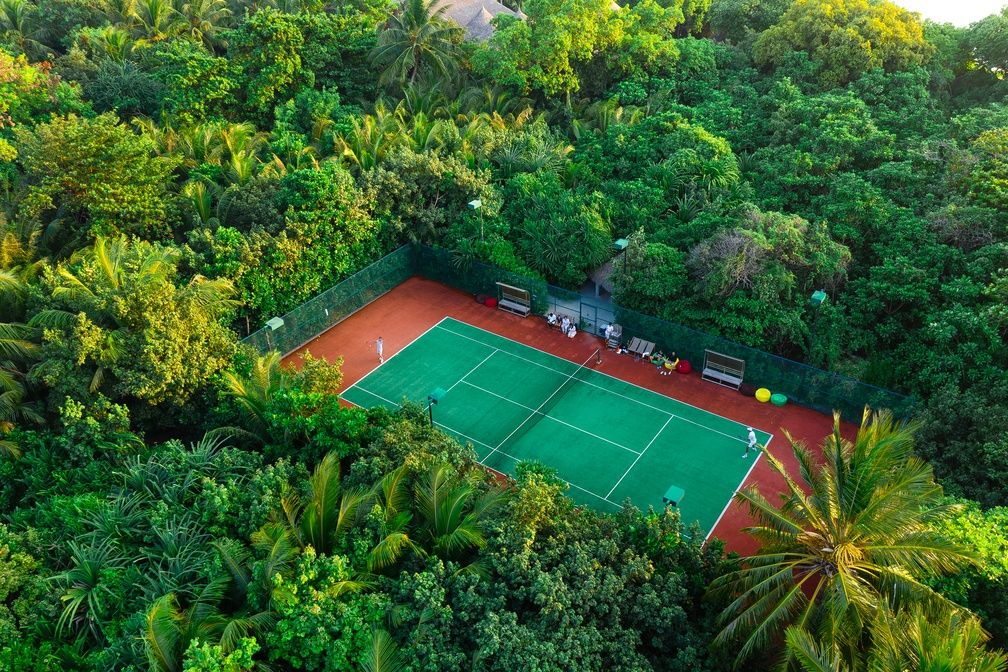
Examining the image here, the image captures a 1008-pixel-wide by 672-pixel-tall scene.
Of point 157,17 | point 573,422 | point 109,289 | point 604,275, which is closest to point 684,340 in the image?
point 604,275

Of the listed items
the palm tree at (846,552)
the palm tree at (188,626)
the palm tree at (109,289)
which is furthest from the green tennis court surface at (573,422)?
the palm tree at (188,626)

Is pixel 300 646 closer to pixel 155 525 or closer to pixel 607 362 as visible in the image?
pixel 155 525

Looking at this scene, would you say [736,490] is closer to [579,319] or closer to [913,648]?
[579,319]

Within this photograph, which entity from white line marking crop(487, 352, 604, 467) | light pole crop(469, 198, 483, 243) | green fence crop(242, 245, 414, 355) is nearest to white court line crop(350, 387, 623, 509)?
white line marking crop(487, 352, 604, 467)

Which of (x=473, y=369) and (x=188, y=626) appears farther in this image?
(x=473, y=369)

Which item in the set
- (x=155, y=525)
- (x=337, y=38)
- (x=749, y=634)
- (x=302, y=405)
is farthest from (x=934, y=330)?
(x=337, y=38)

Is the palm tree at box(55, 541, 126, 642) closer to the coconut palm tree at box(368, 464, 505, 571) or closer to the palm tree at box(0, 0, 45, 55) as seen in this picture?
the coconut palm tree at box(368, 464, 505, 571)

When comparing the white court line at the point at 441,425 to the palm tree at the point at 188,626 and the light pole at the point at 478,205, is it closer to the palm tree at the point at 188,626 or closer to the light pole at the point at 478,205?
the light pole at the point at 478,205
